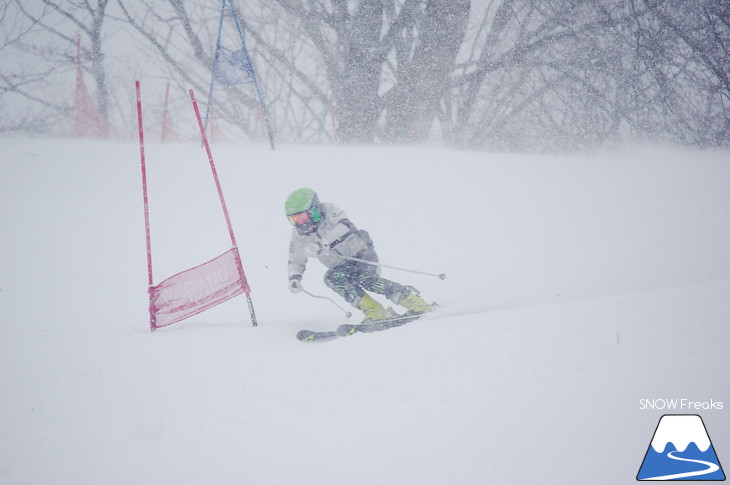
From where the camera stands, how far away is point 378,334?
13.5ft

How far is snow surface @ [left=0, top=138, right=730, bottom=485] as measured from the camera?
2.48m

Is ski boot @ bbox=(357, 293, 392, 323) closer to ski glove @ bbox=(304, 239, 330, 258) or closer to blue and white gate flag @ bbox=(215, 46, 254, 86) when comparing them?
ski glove @ bbox=(304, 239, 330, 258)

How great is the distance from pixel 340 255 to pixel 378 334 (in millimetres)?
1563

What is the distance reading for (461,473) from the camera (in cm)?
224

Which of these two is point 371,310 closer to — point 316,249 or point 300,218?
point 316,249

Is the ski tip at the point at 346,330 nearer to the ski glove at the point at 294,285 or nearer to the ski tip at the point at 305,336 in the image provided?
the ski tip at the point at 305,336

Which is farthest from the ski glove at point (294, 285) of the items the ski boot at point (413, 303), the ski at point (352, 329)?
the ski boot at point (413, 303)

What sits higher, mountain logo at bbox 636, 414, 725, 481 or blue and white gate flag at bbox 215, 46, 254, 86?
blue and white gate flag at bbox 215, 46, 254, 86

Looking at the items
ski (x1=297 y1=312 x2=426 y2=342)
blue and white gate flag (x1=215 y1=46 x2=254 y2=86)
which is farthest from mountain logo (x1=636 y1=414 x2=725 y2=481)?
blue and white gate flag (x1=215 y1=46 x2=254 y2=86)

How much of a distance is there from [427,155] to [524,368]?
298 inches

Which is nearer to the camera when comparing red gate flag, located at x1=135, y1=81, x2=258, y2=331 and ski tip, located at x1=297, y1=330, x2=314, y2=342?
ski tip, located at x1=297, y1=330, x2=314, y2=342

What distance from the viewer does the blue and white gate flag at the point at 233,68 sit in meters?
9.73

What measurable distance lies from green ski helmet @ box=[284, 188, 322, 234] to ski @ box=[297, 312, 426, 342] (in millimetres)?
1326

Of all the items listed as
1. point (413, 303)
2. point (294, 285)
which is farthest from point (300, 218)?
point (413, 303)
